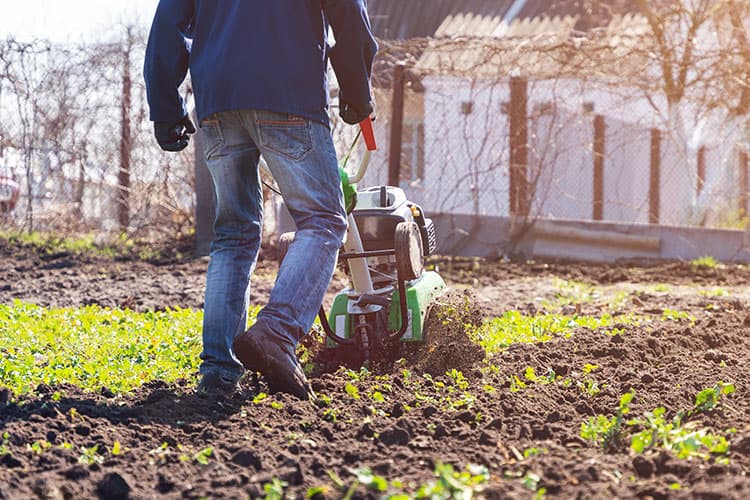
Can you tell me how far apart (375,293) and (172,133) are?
1190 millimetres

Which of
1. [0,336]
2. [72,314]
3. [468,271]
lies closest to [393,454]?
[0,336]

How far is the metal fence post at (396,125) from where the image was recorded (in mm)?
9906

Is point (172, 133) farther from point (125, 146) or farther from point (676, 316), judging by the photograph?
point (125, 146)

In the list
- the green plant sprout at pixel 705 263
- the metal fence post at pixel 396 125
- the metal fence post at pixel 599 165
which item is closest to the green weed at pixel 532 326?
the green plant sprout at pixel 705 263

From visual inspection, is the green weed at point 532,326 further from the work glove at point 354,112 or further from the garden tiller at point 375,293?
the work glove at point 354,112

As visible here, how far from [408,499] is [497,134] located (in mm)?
8523

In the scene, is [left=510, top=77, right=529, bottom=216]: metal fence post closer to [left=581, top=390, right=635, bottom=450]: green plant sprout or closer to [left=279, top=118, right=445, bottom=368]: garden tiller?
[left=279, top=118, right=445, bottom=368]: garden tiller

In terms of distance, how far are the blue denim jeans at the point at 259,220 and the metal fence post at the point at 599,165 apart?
7.32 meters

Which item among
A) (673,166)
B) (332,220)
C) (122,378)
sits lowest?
(122,378)

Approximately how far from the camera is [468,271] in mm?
8953

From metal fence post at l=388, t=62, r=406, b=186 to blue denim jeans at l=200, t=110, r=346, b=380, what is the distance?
6.25 metres

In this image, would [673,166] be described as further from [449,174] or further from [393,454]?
[393,454]

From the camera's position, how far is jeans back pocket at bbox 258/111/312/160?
A: 11.3 ft

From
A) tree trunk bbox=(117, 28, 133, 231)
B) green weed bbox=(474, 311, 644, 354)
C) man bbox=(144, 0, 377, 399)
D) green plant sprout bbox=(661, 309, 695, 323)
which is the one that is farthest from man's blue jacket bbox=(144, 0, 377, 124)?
tree trunk bbox=(117, 28, 133, 231)
